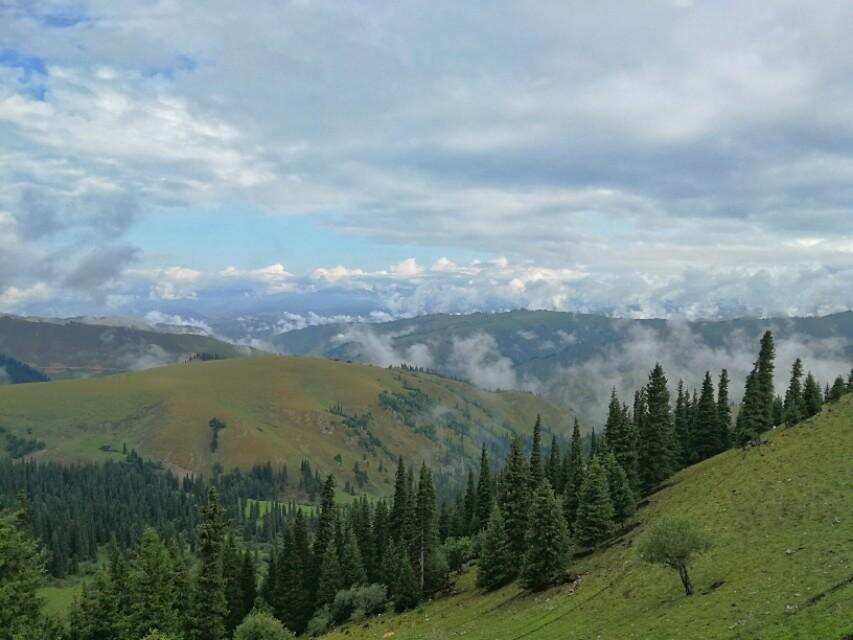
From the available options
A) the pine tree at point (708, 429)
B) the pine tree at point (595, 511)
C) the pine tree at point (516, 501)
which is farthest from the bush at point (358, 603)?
the pine tree at point (708, 429)

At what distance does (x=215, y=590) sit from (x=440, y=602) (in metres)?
34.1

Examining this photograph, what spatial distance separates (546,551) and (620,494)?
19.9 meters

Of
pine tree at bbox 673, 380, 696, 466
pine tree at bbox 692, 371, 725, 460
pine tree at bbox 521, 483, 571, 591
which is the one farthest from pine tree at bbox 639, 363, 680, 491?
pine tree at bbox 521, 483, 571, 591

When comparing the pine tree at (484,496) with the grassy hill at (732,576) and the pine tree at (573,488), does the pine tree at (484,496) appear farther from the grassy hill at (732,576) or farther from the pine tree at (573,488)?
the grassy hill at (732,576)

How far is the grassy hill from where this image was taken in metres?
42.1

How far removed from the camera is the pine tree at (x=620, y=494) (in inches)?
3583

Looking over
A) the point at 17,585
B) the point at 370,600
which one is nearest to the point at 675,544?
the point at 17,585

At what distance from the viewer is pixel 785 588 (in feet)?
147

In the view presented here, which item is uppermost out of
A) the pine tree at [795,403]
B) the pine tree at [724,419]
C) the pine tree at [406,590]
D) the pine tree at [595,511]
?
the pine tree at [795,403]

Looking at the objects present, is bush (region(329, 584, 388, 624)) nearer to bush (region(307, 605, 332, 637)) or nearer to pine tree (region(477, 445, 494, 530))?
bush (region(307, 605, 332, 637))

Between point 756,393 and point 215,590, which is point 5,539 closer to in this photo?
point 215,590

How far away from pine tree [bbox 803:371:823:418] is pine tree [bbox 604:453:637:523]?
38239mm

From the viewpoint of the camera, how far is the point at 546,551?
7800cm

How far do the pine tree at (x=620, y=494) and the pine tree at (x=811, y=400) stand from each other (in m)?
38.2
